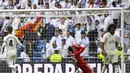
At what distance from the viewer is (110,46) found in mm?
10445

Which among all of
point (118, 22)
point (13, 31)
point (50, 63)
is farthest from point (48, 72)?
point (118, 22)

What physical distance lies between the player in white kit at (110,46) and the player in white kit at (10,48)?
200 cm

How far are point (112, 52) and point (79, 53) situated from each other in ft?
2.75

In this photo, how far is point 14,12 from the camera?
11055mm

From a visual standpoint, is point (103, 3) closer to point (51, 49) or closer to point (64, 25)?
point (64, 25)

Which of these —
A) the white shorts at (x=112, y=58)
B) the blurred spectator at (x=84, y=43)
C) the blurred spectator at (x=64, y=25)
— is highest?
the blurred spectator at (x=64, y=25)

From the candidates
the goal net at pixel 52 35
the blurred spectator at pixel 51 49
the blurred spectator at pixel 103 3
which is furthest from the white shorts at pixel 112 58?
the blurred spectator at pixel 103 3

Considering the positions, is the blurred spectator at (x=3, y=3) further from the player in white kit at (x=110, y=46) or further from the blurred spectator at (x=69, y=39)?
the player in white kit at (x=110, y=46)

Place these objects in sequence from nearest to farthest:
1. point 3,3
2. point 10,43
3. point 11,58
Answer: point 11,58 → point 10,43 → point 3,3

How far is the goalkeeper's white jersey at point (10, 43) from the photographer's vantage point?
10.8 metres

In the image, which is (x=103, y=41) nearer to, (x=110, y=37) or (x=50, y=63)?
(x=110, y=37)

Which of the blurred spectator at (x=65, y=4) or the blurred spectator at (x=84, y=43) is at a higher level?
the blurred spectator at (x=65, y=4)

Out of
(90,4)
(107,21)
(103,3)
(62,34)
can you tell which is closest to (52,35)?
(62,34)

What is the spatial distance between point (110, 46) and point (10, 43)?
2.31m
